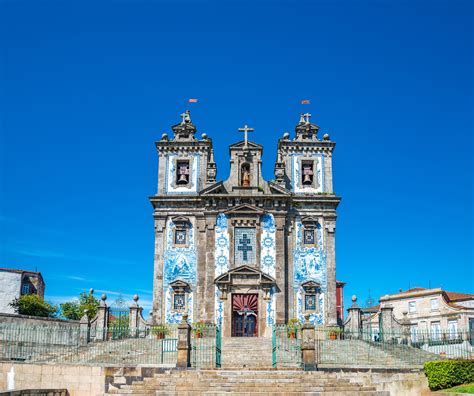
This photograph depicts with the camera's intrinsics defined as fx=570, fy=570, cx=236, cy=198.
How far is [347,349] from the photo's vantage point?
25234 millimetres

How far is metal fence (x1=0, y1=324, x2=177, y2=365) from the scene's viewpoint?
23438mm

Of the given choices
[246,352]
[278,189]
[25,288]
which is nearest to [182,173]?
[278,189]

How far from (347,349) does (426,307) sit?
2931 cm

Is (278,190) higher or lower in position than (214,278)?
higher

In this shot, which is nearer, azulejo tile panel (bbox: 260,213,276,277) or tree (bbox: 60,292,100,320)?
azulejo tile panel (bbox: 260,213,276,277)

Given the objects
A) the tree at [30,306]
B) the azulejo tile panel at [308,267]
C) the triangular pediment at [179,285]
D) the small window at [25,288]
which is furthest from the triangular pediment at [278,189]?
the small window at [25,288]

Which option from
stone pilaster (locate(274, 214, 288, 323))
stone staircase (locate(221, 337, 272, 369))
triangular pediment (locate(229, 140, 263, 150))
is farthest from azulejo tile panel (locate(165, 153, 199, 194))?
stone staircase (locate(221, 337, 272, 369))

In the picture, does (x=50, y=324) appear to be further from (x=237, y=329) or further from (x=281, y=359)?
(x=281, y=359)

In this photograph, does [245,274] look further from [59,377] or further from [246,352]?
[59,377]

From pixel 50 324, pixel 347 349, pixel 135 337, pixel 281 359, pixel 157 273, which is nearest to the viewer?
pixel 281 359

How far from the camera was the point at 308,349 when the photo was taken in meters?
19.9

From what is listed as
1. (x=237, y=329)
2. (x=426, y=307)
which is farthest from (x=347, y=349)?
(x=426, y=307)

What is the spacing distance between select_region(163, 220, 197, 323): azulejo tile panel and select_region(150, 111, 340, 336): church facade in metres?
0.06

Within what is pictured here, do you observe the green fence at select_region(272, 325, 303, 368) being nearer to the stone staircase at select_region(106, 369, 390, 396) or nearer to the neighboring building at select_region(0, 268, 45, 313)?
the stone staircase at select_region(106, 369, 390, 396)
